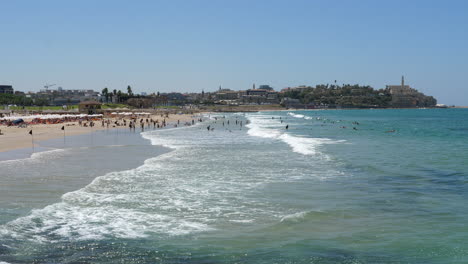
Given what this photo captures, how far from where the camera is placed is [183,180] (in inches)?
722

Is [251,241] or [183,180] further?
[183,180]

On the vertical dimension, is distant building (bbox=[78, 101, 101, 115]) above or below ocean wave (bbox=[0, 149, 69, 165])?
above

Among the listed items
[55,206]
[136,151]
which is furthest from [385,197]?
[136,151]

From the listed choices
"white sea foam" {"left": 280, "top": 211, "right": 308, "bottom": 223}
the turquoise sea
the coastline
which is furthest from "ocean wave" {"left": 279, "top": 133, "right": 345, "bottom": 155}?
"white sea foam" {"left": 280, "top": 211, "right": 308, "bottom": 223}

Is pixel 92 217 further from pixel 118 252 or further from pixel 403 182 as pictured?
pixel 403 182

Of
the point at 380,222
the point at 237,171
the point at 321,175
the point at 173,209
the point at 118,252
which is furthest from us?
the point at 237,171

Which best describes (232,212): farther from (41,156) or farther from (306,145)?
(306,145)

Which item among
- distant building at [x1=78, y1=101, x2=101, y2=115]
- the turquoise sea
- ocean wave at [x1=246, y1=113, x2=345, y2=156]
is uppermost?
distant building at [x1=78, y1=101, x2=101, y2=115]

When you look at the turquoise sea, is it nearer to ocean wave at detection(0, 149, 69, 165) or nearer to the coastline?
the coastline

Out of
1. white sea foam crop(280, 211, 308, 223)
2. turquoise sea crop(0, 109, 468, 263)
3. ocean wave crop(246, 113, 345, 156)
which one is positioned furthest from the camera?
ocean wave crop(246, 113, 345, 156)

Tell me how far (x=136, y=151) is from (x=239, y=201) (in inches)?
689

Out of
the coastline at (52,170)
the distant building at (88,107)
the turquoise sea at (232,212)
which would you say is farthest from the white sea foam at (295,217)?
the distant building at (88,107)

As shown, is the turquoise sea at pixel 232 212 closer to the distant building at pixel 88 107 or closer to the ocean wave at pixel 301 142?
the ocean wave at pixel 301 142

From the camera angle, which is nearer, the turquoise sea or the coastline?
the turquoise sea
